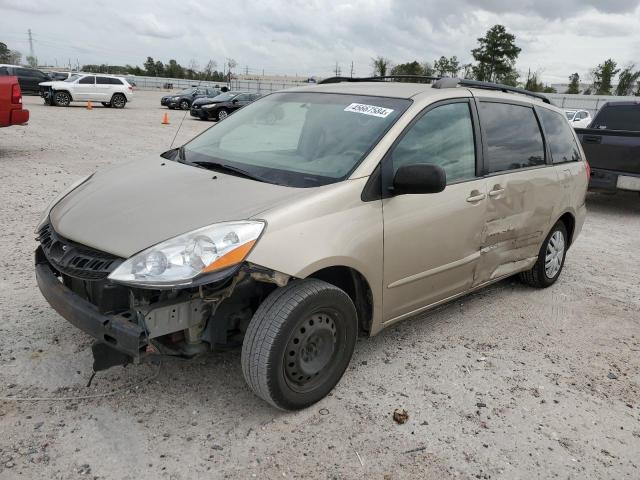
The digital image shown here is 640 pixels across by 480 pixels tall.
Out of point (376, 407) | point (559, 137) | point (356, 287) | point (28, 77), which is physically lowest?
point (376, 407)

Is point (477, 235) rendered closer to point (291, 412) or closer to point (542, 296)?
point (542, 296)

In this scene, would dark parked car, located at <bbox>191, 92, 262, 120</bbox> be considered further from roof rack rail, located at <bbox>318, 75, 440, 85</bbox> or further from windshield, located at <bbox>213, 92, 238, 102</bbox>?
roof rack rail, located at <bbox>318, 75, 440, 85</bbox>

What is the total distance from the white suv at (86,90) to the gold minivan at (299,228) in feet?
81.9

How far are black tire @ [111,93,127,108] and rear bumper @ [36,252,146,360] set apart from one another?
87.6 feet

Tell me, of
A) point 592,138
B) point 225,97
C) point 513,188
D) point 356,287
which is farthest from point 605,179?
point 225,97

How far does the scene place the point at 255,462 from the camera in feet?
8.11

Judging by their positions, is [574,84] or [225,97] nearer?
[225,97]

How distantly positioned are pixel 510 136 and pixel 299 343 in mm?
2500

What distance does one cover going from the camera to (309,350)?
9.34 ft

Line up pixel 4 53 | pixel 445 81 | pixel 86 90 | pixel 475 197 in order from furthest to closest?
pixel 4 53
pixel 86 90
pixel 445 81
pixel 475 197

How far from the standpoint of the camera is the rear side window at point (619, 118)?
9.45 meters

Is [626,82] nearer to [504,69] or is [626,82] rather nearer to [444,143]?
[504,69]

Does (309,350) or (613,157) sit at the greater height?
(613,157)

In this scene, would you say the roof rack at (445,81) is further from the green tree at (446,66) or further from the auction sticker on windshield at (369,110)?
the green tree at (446,66)
